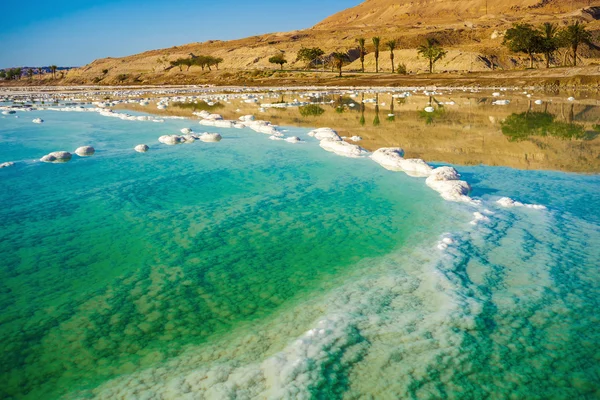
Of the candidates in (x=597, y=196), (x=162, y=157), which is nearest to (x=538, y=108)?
(x=597, y=196)

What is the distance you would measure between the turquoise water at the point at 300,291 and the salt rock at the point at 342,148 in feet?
10.3

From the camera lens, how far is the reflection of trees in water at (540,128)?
15094 mm

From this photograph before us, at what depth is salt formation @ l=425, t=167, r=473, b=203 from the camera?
8289mm

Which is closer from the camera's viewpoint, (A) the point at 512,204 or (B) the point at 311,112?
(A) the point at 512,204

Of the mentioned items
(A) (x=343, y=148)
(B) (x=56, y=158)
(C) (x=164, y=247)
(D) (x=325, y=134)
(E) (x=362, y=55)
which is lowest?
(C) (x=164, y=247)

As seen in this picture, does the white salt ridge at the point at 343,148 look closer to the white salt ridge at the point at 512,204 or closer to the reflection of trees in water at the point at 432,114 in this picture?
the white salt ridge at the point at 512,204

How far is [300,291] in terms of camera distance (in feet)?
16.7

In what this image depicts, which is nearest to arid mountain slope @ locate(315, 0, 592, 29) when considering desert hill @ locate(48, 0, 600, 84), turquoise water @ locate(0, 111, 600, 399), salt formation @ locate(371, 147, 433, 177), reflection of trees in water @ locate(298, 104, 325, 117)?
desert hill @ locate(48, 0, 600, 84)

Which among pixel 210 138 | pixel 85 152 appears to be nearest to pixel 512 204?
pixel 210 138

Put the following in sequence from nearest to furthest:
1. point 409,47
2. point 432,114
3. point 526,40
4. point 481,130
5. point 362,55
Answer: point 481,130 → point 432,114 → point 526,40 → point 362,55 → point 409,47

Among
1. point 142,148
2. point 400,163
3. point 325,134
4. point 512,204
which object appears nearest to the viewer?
point 512,204

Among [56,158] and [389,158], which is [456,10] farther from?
[56,158]

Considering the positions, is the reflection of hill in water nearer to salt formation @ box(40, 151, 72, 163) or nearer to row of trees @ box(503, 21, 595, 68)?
salt formation @ box(40, 151, 72, 163)

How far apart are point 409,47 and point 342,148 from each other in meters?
91.4
